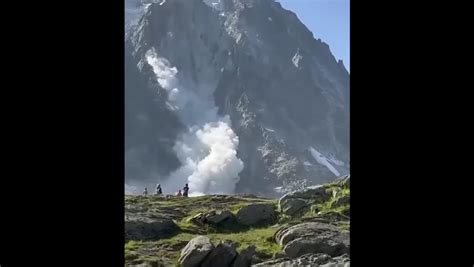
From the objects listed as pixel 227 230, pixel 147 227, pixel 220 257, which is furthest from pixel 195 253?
pixel 227 230

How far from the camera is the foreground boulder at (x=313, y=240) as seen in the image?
74.1 ft

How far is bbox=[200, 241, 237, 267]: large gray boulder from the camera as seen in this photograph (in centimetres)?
2131

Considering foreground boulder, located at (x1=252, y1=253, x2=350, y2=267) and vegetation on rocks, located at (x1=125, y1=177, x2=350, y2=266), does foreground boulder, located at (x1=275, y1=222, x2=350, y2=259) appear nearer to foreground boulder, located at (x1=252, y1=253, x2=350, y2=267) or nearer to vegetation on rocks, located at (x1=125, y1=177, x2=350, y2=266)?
vegetation on rocks, located at (x1=125, y1=177, x2=350, y2=266)

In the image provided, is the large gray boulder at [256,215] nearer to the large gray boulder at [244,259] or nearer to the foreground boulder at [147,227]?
the foreground boulder at [147,227]

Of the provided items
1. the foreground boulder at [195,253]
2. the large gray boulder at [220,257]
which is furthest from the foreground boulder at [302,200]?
the foreground boulder at [195,253]

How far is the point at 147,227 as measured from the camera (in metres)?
26.7

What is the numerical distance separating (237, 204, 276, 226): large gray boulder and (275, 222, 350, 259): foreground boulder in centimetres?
428

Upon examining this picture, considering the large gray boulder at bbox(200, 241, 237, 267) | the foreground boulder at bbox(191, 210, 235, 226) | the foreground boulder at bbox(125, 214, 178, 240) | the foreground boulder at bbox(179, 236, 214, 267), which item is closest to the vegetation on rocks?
the foreground boulder at bbox(191, 210, 235, 226)

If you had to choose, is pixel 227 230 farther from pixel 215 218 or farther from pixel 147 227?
pixel 147 227
